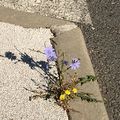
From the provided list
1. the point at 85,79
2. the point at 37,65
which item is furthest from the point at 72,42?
the point at 85,79

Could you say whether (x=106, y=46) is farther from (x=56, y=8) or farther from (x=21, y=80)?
(x=21, y=80)

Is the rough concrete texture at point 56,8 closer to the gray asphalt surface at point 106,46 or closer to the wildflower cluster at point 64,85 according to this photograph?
the gray asphalt surface at point 106,46

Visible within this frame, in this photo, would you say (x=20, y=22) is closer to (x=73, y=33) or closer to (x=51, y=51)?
(x=73, y=33)

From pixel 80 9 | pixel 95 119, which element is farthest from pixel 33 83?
pixel 80 9

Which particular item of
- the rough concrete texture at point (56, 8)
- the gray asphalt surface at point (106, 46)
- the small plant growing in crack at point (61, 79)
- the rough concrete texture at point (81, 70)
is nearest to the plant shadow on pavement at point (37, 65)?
the small plant growing in crack at point (61, 79)

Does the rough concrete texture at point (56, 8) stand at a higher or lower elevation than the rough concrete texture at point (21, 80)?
higher

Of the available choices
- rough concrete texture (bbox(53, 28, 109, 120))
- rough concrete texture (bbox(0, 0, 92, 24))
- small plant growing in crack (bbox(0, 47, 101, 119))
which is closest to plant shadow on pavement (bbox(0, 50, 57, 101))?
small plant growing in crack (bbox(0, 47, 101, 119))
